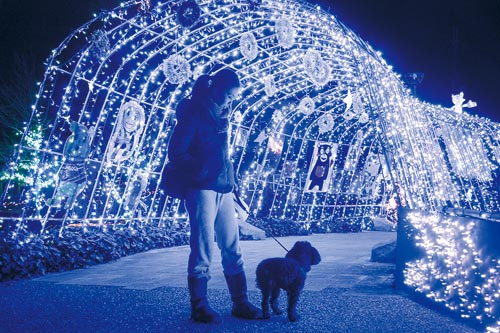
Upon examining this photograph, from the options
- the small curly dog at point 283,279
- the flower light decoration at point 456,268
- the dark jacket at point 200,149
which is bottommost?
the small curly dog at point 283,279

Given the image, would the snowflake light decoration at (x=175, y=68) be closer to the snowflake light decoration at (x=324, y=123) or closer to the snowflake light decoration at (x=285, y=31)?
the snowflake light decoration at (x=285, y=31)

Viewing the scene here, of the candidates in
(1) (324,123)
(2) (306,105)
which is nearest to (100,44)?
(2) (306,105)

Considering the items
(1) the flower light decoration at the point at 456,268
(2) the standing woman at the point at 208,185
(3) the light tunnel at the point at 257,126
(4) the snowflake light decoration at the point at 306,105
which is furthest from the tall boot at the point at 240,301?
(4) the snowflake light decoration at the point at 306,105

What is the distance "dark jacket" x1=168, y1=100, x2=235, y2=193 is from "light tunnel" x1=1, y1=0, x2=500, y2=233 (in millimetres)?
2705

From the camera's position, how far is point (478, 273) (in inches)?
139

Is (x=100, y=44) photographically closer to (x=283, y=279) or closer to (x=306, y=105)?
(x=283, y=279)

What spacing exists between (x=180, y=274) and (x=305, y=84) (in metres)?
7.21

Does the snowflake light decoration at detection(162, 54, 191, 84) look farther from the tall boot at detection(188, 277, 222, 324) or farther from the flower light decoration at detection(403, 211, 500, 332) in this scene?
the tall boot at detection(188, 277, 222, 324)

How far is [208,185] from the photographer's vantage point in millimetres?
3492

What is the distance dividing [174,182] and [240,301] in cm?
111

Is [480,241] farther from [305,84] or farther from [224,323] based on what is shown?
[305,84]

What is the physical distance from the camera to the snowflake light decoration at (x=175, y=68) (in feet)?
27.4

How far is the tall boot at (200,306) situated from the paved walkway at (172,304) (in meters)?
0.08

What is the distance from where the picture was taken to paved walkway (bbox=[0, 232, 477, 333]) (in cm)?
332
